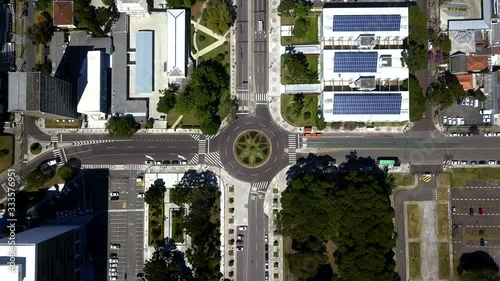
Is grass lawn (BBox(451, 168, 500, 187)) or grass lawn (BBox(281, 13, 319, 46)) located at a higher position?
grass lawn (BBox(281, 13, 319, 46))

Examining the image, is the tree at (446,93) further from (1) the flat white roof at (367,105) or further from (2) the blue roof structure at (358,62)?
(2) the blue roof structure at (358,62)

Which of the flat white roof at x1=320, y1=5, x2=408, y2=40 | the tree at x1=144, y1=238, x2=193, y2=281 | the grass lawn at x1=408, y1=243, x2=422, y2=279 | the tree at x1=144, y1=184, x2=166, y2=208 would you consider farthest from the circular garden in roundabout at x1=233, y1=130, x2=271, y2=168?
the grass lawn at x1=408, y1=243, x2=422, y2=279

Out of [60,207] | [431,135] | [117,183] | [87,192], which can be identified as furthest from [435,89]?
[60,207]

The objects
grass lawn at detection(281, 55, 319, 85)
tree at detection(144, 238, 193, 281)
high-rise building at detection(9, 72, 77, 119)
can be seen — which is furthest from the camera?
grass lawn at detection(281, 55, 319, 85)

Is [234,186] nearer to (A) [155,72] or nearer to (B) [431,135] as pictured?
(A) [155,72]

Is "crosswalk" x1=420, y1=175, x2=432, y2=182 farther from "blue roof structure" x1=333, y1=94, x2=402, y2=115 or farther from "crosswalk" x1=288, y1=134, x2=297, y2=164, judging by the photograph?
"crosswalk" x1=288, y1=134, x2=297, y2=164

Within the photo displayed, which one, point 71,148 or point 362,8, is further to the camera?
point 71,148

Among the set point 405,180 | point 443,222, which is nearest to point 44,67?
point 405,180
